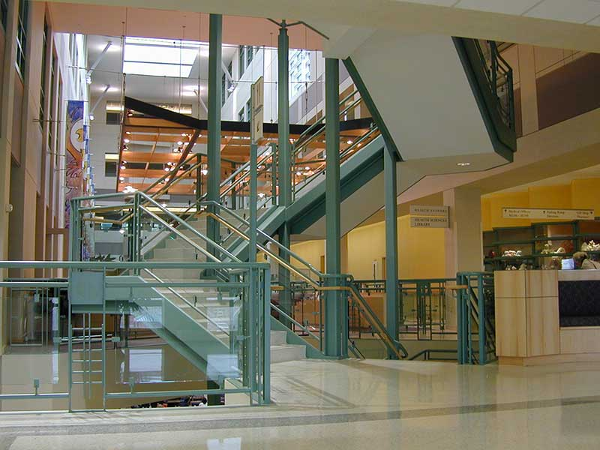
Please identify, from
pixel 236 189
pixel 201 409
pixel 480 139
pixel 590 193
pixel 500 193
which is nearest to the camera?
pixel 201 409

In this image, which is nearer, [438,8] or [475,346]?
[438,8]

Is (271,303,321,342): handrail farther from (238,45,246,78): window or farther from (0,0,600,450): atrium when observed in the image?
(238,45,246,78): window

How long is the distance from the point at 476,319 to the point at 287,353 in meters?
2.49

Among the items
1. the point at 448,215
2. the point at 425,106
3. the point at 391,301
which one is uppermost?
the point at 425,106

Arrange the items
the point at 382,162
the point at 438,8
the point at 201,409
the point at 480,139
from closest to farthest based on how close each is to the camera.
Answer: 1. the point at 201,409
2. the point at 438,8
3. the point at 480,139
4. the point at 382,162

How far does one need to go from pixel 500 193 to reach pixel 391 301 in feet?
31.4

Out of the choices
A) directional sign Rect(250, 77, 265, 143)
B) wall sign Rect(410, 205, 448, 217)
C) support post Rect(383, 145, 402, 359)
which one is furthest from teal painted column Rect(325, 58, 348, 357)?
wall sign Rect(410, 205, 448, 217)

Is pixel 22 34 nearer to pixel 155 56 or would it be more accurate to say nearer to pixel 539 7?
pixel 539 7

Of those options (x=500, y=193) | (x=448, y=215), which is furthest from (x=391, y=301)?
(x=500, y=193)

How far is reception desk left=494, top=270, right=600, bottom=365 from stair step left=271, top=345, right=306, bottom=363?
260 cm

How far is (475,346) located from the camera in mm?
8508

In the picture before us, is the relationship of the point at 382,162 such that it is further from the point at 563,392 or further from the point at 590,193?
the point at 590,193

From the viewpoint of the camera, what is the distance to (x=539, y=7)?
5969 millimetres

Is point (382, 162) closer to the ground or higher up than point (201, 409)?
higher up
